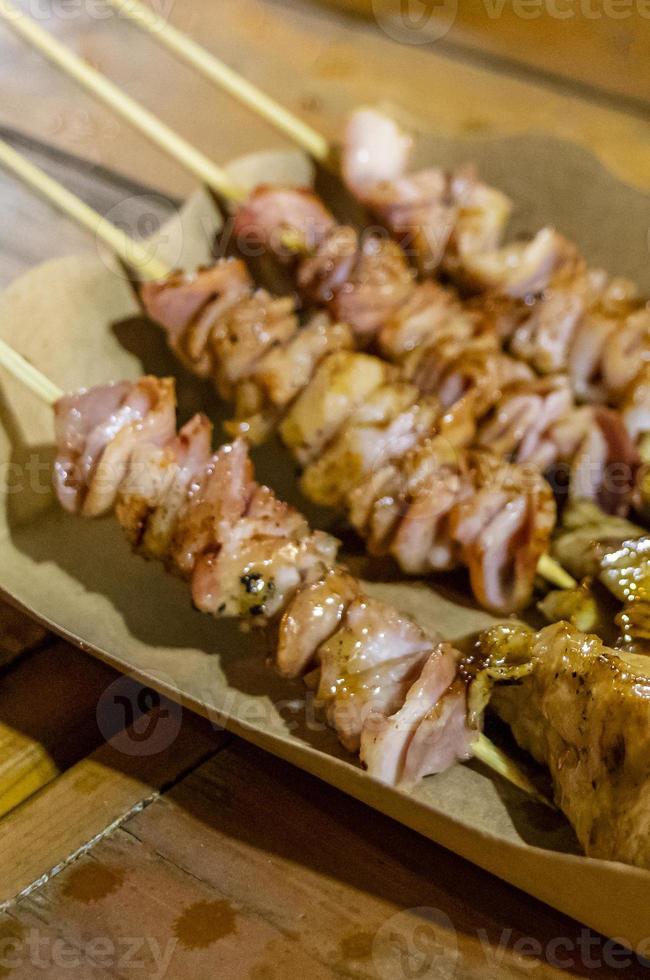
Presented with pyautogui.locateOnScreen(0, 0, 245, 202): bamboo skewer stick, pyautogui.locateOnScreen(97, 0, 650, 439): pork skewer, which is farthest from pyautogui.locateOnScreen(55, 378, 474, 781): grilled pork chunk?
pyautogui.locateOnScreen(0, 0, 245, 202): bamboo skewer stick

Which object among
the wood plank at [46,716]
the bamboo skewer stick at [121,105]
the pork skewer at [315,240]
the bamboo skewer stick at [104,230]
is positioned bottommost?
the wood plank at [46,716]

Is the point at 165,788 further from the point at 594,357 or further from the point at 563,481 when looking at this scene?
the point at 594,357

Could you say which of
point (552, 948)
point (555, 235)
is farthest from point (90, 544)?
point (555, 235)

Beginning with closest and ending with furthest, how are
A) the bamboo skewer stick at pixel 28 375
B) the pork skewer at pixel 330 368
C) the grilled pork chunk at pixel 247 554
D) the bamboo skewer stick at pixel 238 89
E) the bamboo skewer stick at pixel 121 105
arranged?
1. the grilled pork chunk at pixel 247 554
2. the pork skewer at pixel 330 368
3. the bamboo skewer stick at pixel 28 375
4. the bamboo skewer stick at pixel 121 105
5. the bamboo skewer stick at pixel 238 89

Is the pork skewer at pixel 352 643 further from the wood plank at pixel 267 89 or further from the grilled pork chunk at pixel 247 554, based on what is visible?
the wood plank at pixel 267 89

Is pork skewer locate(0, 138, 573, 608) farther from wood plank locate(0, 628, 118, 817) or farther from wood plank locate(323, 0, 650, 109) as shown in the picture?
wood plank locate(323, 0, 650, 109)

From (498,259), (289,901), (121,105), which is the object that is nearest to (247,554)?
(289,901)

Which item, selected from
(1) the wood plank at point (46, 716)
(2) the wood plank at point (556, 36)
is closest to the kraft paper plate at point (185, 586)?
(1) the wood plank at point (46, 716)

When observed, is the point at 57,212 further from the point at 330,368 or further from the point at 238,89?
the point at 330,368
